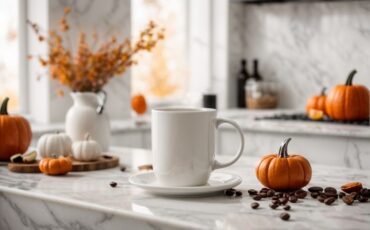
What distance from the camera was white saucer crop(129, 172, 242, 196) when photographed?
51.3 inches

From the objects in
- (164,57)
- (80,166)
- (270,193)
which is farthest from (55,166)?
(164,57)

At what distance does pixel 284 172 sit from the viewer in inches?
53.9

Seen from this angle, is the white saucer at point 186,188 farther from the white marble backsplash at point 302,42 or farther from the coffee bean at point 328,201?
the white marble backsplash at point 302,42

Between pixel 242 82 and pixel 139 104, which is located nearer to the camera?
pixel 139 104

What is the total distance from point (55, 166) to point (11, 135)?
306mm

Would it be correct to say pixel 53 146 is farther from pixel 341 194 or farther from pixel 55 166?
pixel 341 194

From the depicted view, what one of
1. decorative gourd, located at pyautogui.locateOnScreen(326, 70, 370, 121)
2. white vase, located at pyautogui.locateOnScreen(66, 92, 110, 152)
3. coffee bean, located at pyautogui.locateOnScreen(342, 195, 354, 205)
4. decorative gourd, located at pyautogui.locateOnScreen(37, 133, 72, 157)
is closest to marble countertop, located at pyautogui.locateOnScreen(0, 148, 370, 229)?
coffee bean, located at pyautogui.locateOnScreen(342, 195, 354, 205)

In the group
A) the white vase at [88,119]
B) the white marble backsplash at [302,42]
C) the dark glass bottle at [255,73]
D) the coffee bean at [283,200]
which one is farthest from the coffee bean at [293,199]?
the dark glass bottle at [255,73]

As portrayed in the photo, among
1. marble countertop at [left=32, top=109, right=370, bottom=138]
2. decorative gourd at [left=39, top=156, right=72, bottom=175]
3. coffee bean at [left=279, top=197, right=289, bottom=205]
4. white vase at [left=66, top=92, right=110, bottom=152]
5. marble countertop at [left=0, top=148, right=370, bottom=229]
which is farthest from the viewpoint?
marble countertop at [left=32, top=109, right=370, bottom=138]

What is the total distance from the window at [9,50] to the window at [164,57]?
93 centimetres

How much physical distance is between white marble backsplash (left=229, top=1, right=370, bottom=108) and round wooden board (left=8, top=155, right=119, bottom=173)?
2713mm

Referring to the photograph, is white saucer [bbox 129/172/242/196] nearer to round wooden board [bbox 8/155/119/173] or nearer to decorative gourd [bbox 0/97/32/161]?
round wooden board [bbox 8/155/119/173]

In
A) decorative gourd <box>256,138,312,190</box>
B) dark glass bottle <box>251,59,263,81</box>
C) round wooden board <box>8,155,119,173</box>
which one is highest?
dark glass bottle <box>251,59,263,81</box>

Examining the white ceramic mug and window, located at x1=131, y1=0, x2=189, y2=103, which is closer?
the white ceramic mug
